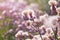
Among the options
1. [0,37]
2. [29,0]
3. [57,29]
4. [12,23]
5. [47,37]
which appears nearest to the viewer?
[47,37]

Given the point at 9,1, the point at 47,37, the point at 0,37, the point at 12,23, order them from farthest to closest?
the point at 9,1 → the point at 12,23 → the point at 0,37 → the point at 47,37

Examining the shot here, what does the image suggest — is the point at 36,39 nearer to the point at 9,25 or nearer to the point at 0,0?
the point at 9,25

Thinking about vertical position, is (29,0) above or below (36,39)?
above

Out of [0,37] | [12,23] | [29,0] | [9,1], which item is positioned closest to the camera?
[0,37]

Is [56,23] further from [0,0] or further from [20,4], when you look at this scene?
[0,0]

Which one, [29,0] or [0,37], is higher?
[29,0]

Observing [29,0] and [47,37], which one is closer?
[47,37]

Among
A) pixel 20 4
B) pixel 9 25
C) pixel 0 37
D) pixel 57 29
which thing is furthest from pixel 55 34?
pixel 20 4

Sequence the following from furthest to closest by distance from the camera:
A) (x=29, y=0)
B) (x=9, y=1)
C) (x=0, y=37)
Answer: (x=29, y=0)
(x=9, y=1)
(x=0, y=37)

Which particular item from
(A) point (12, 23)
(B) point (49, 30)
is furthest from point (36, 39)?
(A) point (12, 23)
